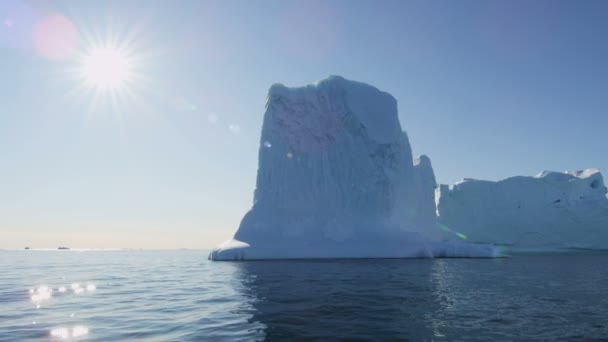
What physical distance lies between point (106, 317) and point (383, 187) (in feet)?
96.2

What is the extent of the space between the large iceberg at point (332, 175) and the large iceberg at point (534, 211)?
25810mm

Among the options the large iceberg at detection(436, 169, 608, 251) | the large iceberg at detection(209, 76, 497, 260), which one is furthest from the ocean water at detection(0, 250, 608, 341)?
the large iceberg at detection(436, 169, 608, 251)

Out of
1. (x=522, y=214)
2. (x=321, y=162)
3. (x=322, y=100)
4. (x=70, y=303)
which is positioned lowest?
(x=70, y=303)

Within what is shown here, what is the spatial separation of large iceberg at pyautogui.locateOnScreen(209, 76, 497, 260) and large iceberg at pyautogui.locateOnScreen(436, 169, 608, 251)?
2581 cm

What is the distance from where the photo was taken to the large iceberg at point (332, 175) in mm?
29953

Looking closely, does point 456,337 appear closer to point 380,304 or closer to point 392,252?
point 380,304

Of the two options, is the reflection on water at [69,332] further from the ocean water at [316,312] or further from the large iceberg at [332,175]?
the large iceberg at [332,175]

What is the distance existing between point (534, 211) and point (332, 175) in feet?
140

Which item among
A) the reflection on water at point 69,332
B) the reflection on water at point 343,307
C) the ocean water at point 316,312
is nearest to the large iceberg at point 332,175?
the reflection on water at point 343,307

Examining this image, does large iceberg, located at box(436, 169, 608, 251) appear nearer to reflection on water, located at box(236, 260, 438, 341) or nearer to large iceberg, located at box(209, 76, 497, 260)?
large iceberg, located at box(209, 76, 497, 260)

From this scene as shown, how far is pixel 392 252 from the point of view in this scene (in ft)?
92.7

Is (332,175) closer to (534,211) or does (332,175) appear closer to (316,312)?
(316,312)

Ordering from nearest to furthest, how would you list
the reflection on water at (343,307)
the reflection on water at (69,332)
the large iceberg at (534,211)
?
the reflection on water at (69,332)
the reflection on water at (343,307)
the large iceberg at (534,211)

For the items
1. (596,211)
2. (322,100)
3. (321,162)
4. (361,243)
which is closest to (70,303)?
(361,243)
